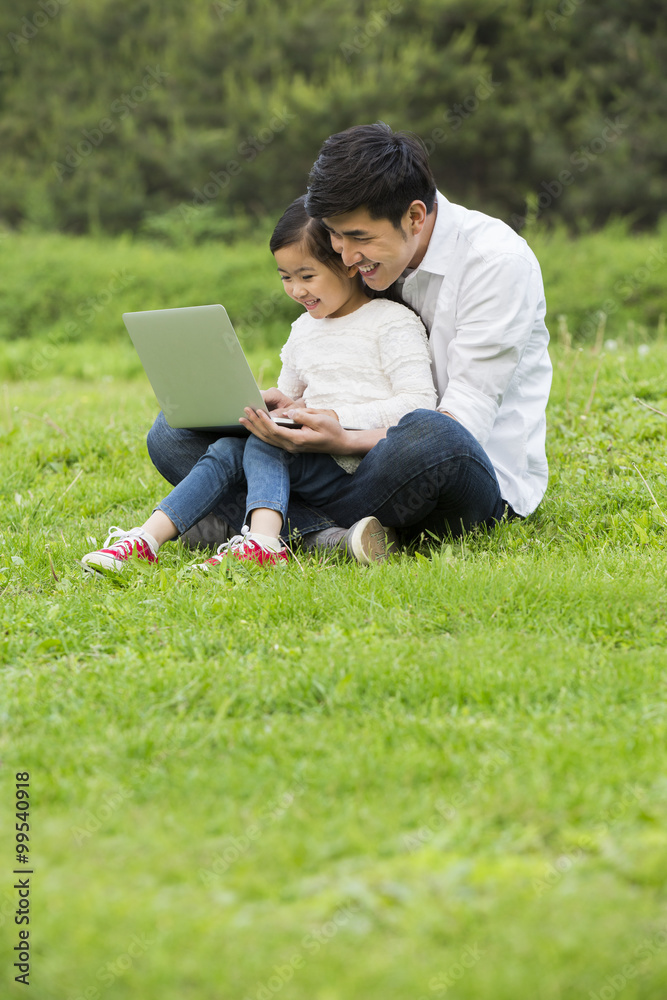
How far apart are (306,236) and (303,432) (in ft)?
2.23

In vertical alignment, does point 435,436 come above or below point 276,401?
above

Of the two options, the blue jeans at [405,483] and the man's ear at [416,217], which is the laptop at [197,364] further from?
the man's ear at [416,217]

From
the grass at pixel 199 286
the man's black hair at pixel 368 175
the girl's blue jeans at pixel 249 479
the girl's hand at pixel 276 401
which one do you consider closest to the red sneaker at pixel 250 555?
the girl's blue jeans at pixel 249 479

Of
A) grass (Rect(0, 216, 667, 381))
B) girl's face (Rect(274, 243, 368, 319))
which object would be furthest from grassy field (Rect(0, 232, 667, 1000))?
grass (Rect(0, 216, 667, 381))

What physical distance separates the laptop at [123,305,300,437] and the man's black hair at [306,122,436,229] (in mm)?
512

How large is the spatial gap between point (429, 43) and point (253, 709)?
15505mm

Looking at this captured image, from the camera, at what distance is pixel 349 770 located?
6.41 feet

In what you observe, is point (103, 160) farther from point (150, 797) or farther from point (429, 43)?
point (150, 797)

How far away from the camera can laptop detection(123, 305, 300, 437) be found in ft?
9.84

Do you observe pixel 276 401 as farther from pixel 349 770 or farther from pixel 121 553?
pixel 349 770

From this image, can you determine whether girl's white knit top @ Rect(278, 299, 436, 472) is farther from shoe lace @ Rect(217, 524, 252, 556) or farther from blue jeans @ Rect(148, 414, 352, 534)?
shoe lace @ Rect(217, 524, 252, 556)

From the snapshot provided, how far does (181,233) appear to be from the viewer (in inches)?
584

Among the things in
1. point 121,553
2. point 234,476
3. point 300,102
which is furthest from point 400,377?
point 300,102

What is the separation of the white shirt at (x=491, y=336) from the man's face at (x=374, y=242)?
0.12m
